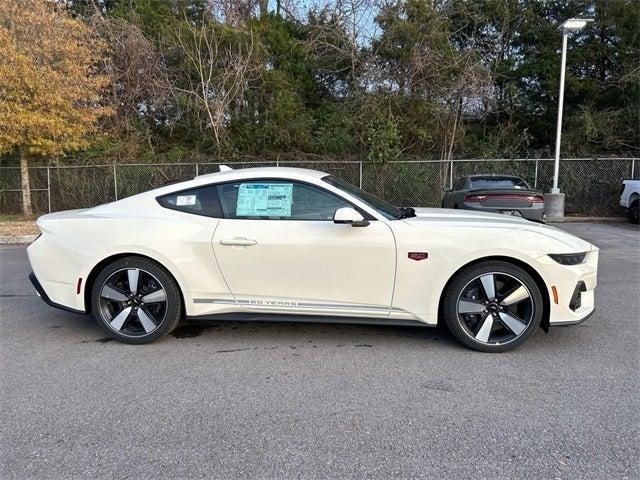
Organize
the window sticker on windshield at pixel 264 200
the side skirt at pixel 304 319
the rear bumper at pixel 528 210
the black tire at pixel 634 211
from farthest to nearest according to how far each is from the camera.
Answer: the black tire at pixel 634 211 < the rear bumper at pixel 528 210 < the window sticker on windshield at pixel 264 200 < the side skirt at pixel 304 319

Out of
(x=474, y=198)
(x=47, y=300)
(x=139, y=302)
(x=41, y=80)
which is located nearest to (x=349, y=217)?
(x=139, y=302)

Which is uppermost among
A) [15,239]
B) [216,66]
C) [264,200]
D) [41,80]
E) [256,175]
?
[216,66]

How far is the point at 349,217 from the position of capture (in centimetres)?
373

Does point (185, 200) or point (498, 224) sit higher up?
point (185, 200)

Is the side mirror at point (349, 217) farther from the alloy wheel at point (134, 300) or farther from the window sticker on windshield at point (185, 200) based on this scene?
the alloy wheel at point (134, 300)

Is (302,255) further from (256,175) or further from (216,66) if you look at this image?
(216,66)

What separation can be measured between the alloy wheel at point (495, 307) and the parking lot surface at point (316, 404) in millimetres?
197

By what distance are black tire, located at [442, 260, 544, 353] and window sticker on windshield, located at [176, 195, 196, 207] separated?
234 centimetres

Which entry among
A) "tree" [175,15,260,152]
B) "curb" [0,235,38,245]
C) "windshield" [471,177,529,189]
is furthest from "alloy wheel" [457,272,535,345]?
"tree" [175,15,260,152]

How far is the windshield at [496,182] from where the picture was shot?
385 inches

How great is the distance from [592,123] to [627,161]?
2657mm

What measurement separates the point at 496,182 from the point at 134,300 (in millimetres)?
8296

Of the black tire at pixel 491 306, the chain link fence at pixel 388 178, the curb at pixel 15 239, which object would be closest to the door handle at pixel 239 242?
the black tire at pixel 491 306

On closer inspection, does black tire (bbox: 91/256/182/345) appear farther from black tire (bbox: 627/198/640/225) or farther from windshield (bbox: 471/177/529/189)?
black tire (bbox: 627/198/640/225)
